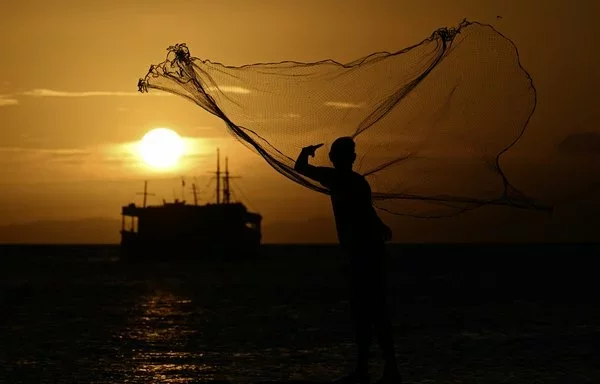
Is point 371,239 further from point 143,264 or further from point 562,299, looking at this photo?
point 143,264

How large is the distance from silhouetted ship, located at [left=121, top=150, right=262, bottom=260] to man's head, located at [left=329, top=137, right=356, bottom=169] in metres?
98.7

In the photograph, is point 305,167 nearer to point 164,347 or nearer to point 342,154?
point 342,154

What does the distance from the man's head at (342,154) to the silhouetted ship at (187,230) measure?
98684mm

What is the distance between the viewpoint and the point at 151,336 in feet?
82.5

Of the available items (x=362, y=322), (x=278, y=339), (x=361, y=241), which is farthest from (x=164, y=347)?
(x=361, y=241)

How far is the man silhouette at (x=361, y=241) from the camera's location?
10.4 metres

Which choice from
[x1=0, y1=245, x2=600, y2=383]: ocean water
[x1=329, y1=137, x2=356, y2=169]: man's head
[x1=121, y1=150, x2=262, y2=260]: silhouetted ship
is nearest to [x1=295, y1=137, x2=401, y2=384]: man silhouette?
[x1=329, y1=137, x2=356, y2=169]: man's head

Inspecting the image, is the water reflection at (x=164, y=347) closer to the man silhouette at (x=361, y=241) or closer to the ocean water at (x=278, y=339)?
the ocean water at (x=278, y=339)

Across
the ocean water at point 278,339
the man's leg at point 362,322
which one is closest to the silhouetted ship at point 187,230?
the ocean water at point 278,339

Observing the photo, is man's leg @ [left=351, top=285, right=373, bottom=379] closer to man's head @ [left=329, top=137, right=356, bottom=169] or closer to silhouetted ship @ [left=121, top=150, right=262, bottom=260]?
man's head @ [left=329, top=137, right=356, bottom=169]

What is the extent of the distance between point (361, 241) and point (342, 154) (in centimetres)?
90

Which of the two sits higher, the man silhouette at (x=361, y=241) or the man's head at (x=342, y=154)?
the man's head at (x=342, y=154)

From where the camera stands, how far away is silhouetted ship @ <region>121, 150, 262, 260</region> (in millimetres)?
109094

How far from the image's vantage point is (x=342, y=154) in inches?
411
